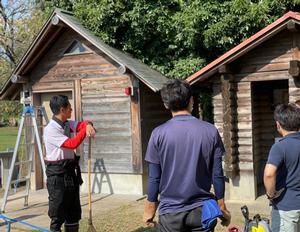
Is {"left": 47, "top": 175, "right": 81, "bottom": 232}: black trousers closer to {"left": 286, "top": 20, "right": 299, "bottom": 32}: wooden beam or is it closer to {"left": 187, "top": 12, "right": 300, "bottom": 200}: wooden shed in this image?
{"left": 187, "top": 12, "right": 300, "bottom": 200}: wooden shed

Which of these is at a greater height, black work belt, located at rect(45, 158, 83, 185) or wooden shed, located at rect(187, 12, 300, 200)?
wooden shed, located at rect(187, 12, 300, 200)

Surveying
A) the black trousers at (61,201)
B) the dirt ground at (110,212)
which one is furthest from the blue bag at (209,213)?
the dirt ground at (110,212)

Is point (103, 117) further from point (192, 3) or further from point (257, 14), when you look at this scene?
point (257, 14)

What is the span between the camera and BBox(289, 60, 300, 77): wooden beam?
329 inches

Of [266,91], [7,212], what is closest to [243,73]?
[266,91]

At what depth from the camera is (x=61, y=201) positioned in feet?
19.8

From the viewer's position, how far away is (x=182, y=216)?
3.36m

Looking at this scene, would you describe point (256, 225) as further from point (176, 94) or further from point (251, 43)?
point (251, 43)

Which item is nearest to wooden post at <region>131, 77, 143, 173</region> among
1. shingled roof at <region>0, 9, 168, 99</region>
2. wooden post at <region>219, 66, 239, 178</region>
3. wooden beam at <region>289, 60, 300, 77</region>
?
shingled roof at <region>0, 9, 168, 99</region>

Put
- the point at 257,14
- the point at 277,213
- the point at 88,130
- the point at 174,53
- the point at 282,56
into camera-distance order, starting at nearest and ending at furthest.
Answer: the point at 277,213 < the point at 88,130 < the point at 282,56 < the point at 257,14 < the point at 174,53

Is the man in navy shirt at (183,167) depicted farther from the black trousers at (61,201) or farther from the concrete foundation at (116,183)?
the concrete foundation at (116,183)

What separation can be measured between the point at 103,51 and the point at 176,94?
23.6 ft

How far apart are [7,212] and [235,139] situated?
15.8 ft

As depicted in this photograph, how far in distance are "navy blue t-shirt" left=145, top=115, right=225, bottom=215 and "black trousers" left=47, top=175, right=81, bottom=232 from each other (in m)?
2.91
